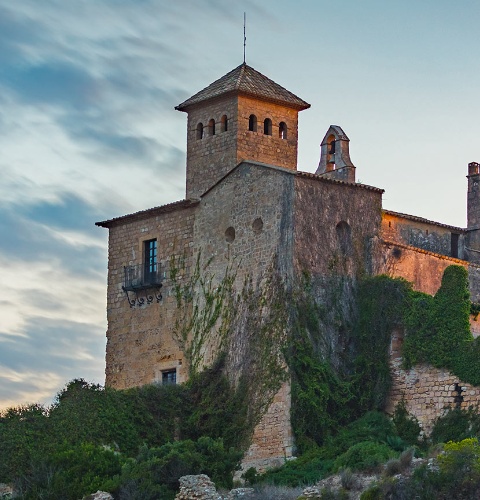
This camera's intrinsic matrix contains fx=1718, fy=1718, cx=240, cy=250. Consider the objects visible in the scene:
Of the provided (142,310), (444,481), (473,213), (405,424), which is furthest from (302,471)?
(473,213)

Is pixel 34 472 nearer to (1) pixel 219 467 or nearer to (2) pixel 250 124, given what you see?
(1) pixel 219 467

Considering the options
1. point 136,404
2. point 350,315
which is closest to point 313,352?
point 350,315

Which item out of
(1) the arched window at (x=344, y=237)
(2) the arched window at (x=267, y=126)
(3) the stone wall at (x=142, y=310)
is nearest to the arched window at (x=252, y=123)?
(2) the arched window at (x=267, y=126)

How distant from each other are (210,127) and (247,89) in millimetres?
1780

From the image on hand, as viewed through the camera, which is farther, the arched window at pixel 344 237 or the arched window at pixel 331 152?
the arched window at pixel 331 152

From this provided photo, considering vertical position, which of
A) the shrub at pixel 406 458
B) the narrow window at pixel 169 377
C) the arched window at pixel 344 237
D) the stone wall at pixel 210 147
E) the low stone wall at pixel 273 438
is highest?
the stone wall at pixel 210 147

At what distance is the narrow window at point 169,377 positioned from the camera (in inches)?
1969

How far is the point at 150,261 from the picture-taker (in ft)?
171

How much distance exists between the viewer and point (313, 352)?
46.4 meters

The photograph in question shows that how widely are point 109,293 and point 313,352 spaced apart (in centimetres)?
918

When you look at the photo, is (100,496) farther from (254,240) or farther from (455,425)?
(254,240)

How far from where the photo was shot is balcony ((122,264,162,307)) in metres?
51.4

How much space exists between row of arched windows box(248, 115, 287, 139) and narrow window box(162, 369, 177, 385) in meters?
7.65

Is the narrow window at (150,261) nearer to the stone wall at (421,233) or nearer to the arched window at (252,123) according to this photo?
the arched window at (252,123)
